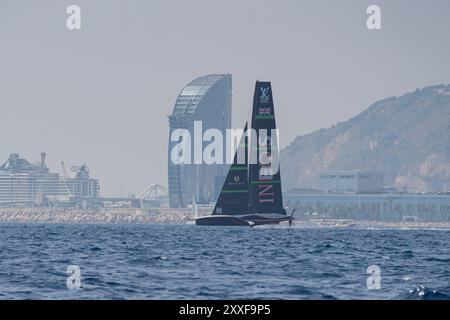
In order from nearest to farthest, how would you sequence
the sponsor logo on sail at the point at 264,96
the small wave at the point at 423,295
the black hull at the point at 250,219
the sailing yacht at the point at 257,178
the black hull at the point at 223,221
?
the small wave at the point at 423,295 < the sailing yacht at the point at 257,178 < the sponsor logo on sail at the point at 264,96 < the black hull at the point at 250,219 < the black hull at the point at 223,221

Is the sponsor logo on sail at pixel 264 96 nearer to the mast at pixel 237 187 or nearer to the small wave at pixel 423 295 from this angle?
the mast at pixel 237 187

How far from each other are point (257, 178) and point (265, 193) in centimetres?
290

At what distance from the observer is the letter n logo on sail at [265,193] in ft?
488

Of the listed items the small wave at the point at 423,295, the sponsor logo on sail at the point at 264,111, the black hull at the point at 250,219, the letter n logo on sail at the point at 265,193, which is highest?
the sponsor logo on sail at the point at 264,111

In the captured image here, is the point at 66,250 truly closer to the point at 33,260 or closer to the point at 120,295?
the point at 33,260

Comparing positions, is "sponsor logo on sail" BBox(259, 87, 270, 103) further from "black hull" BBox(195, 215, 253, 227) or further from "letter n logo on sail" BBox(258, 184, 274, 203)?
"black hull" BBox(195, 215, 253, 227)

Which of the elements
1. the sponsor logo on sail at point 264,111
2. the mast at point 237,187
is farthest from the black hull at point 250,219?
the sponsor logo on sail at point 264,111

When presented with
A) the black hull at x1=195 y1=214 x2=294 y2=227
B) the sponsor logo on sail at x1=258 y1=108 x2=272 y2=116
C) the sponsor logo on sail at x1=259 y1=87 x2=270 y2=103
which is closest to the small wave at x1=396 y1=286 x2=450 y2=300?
the sponsor logo on sail at x1=258 y1=108 x2=272 y2=116

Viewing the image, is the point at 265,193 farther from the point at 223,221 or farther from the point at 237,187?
the point at 223,221

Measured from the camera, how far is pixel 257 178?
14738 cm

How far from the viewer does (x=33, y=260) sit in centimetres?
5356

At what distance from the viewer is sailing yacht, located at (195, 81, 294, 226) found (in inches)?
5704

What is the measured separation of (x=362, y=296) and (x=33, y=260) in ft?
73.7
